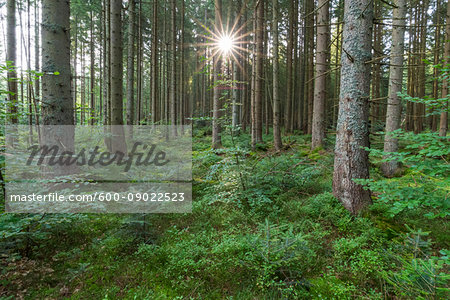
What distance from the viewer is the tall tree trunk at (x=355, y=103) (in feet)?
12.3

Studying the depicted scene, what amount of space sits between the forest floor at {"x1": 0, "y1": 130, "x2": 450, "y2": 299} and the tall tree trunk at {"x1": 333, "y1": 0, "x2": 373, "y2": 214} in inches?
14.0

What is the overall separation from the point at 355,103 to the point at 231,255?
3352mm

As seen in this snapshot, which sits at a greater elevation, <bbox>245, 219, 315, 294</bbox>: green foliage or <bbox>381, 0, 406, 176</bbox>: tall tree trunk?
<bbox>381, 0, 406, 176</bbox>: tall tree trunk

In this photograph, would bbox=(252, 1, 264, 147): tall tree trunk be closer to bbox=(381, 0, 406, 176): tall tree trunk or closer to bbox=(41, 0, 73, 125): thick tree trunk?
bbox=(381, 0, 406, 176): tall tree trunk

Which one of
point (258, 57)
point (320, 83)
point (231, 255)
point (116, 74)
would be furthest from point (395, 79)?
point (116, 74)

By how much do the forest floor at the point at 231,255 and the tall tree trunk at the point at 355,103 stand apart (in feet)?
1.17

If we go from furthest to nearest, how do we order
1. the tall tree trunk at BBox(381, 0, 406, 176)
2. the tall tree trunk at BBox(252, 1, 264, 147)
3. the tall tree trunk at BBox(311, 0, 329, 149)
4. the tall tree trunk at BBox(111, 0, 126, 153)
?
the tall tree trunk at BBox(252, 1, 264, 147), the tall tree trunk at BBox(311, 0, 329, 149), the tall tree trunk at BBox(111, 0, 126, 153), the tall tree trunk at BBox(381, 0, 406, 176)

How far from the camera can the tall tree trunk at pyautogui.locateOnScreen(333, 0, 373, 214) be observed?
12.3 ft

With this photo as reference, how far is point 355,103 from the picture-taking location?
3811 mm

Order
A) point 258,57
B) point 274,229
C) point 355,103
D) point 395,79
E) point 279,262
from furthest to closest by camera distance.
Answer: point 258,57, point 395,79, point 355,103, point 274,229, point 279,262

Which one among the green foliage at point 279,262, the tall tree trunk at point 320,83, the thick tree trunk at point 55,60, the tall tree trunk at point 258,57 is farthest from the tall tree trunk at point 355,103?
the tall tree trunk at point 258,57

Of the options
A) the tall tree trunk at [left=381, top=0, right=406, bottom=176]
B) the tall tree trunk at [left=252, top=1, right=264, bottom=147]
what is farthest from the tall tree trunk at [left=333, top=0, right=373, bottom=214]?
the tall tree trunk at [left=252, top=1, right=264, bottom=147]

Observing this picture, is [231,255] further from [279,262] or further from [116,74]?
[116,74]

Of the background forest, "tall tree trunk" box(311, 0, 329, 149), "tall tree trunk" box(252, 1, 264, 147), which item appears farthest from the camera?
"tall tree trunk" box(252, 1, 264, 147)
